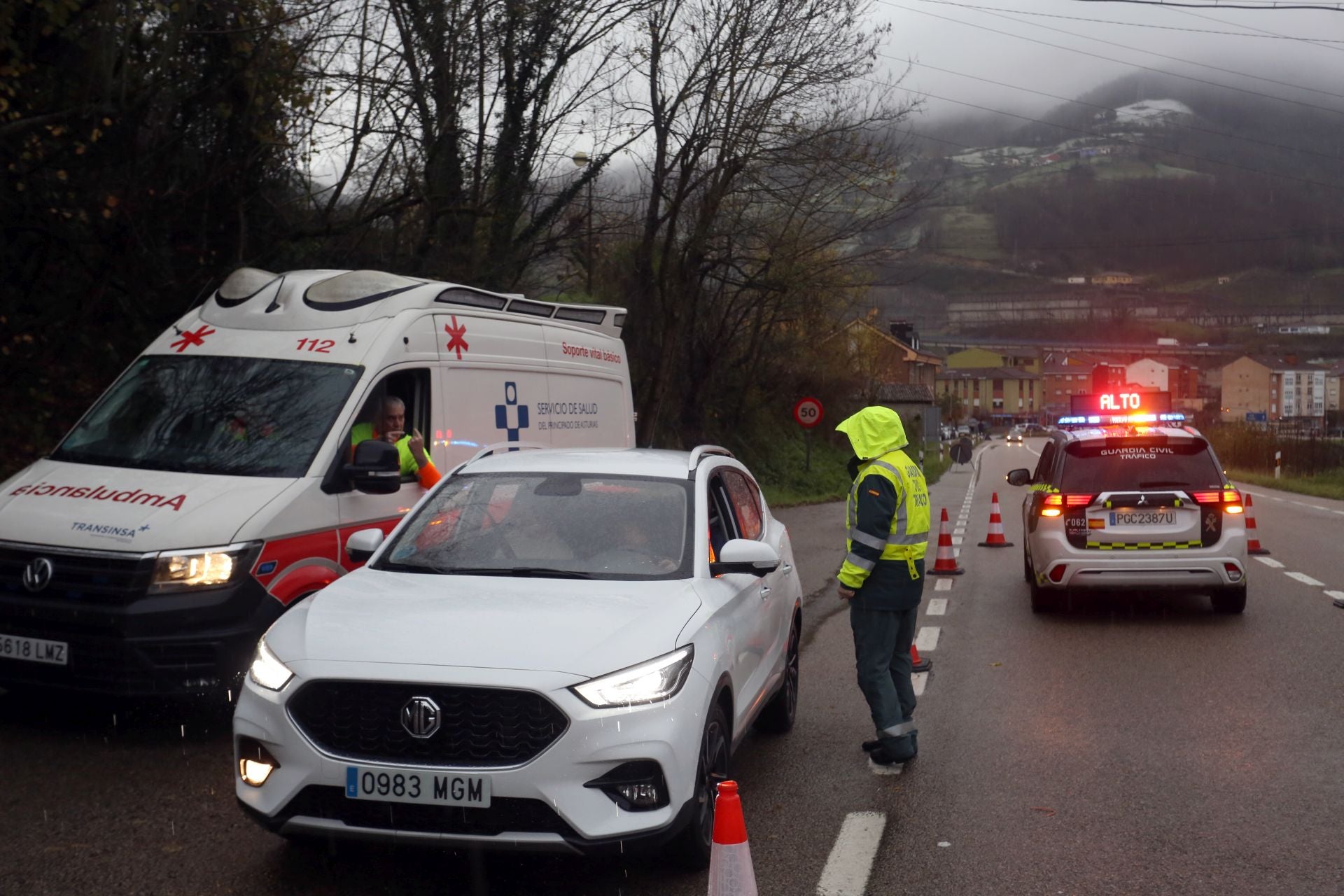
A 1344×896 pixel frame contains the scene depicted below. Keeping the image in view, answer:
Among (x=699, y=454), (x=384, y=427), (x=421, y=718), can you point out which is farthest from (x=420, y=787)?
(x=384, y=427)

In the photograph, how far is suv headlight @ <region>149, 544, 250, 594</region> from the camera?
6.46 metres

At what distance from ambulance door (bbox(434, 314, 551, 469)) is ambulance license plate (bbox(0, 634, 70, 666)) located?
301cm

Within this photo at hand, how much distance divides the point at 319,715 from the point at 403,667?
0.35 metres

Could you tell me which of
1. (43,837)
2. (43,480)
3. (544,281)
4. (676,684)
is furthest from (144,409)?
(544,281)

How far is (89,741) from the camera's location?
677cm

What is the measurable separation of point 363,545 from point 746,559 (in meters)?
1.81

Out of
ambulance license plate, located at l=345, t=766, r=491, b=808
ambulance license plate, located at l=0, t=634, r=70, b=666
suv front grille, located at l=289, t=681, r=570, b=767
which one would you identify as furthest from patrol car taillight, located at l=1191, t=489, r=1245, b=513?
ambulance license plate, located at l=0, t=634, r=70, b=666

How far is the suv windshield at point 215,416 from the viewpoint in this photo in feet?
24.4

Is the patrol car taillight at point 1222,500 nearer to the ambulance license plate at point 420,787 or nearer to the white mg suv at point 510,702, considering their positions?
the white mg suv at point 510,702

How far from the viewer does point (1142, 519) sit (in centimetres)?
1109

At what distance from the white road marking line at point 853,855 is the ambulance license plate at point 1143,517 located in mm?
6176

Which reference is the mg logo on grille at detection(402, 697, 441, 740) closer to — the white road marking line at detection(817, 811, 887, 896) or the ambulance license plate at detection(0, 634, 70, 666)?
the white road marking line at detection(817, 811, 887, 896)

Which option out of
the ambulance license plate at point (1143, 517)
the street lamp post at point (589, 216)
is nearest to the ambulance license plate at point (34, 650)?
the ambulance license plate at point (1143, 517)

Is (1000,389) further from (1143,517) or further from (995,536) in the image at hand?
(1143,517)
